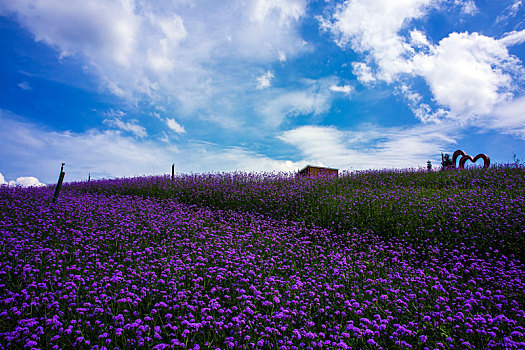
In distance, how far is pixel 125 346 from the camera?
2.59m

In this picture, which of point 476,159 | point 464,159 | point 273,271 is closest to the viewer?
point 273,271

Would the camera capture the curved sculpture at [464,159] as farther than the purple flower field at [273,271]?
Yes

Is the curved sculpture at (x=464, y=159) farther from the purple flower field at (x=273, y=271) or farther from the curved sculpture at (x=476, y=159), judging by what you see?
the purple flower field at (x=273, y=271)

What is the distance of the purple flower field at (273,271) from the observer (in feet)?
9.51

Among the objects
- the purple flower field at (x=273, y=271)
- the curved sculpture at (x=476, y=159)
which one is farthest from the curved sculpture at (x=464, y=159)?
the purple flower field at (x=273, y=271)

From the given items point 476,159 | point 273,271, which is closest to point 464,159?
point 476,159

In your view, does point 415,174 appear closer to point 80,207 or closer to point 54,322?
point 80,207

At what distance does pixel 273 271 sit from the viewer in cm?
470

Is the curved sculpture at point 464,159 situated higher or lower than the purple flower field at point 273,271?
higher

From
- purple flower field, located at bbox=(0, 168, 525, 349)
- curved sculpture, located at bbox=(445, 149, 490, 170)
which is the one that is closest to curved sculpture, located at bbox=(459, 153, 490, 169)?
curved sculpture, located at bbox=(445, 149, 490, 170)

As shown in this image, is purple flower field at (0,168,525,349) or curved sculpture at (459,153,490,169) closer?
purple flower field at (0,168,525,349)

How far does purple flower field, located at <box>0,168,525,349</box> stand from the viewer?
2.90 metres

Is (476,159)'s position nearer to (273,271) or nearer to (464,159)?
(464,159)

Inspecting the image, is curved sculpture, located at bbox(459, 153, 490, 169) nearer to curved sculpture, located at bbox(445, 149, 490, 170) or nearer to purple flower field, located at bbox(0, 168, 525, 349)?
curved sculpture, located at bbox(445, 149, 490, 170)
